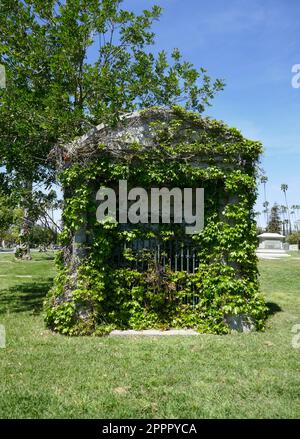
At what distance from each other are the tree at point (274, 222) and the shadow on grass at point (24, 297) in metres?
68.3

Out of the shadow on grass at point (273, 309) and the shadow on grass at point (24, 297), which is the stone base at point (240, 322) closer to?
the shadow on grass at point (273, 309)

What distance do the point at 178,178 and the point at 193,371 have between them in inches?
152

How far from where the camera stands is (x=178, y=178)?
7828mm

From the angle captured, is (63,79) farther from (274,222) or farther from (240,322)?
(274,222)

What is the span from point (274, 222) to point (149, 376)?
80.8 m

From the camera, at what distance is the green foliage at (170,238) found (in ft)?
24.7

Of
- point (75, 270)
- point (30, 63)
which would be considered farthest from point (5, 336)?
point (30, 63)

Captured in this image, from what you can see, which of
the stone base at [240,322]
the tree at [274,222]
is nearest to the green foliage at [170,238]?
the stone base at [240,322]

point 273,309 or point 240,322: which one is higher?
point 240,322

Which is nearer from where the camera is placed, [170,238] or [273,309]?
[170,238]

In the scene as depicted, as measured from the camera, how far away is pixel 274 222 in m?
81.5

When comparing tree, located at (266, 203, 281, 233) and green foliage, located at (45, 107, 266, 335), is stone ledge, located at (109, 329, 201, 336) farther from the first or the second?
tree, located at (266, 203, 281, 233)

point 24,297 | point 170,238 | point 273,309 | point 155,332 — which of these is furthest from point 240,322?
point 24,297
